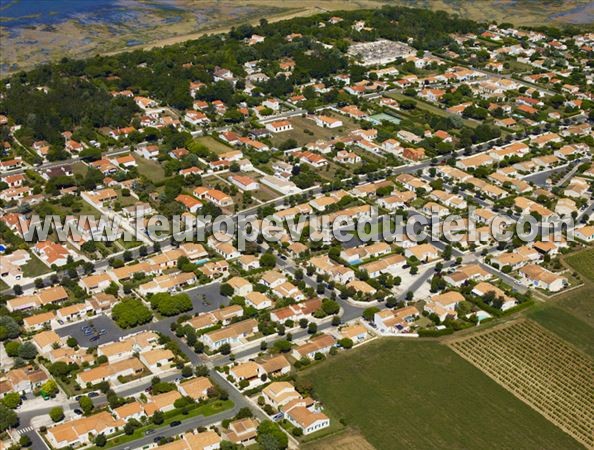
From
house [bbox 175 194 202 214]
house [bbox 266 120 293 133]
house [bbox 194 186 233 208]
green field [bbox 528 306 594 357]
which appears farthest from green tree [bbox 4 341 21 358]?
house [bbox 266 120 293 133]

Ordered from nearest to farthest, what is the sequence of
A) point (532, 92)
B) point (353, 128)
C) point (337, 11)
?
point (353, 128)
point (532, 92)
point (337, 11)

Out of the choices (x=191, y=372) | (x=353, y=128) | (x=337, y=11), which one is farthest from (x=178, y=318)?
(x=337, y=11)

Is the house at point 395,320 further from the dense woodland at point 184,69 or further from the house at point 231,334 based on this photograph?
the dense woodland at point 184,69

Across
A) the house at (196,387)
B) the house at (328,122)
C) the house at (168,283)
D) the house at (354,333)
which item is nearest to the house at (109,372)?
the house at (196,387)

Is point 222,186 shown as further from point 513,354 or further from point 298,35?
point 298,35

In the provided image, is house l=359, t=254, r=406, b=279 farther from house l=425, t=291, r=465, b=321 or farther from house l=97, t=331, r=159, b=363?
house l=97, t=331, r=159, b=363

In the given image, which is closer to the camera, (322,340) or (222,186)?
(322,340)
